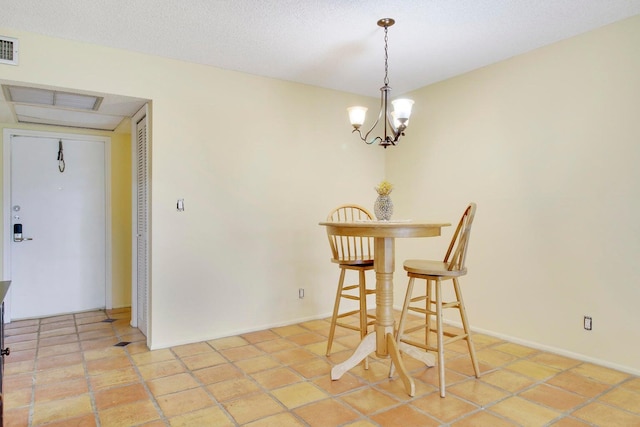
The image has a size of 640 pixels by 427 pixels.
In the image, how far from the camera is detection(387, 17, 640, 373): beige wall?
2684 millimetres

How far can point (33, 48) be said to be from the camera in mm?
2768

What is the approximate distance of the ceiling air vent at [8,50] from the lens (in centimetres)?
267

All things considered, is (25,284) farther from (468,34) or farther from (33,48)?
(468,34)

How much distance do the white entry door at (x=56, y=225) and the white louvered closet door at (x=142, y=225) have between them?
0.95m

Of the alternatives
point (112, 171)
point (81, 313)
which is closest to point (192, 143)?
point (112, 171)

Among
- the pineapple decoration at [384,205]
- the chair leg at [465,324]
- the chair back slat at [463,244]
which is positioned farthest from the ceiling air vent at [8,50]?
the chair leg at [465,324]

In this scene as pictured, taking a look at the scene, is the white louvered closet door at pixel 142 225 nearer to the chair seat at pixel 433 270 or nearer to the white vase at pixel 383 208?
the white vase at pixel 383 208

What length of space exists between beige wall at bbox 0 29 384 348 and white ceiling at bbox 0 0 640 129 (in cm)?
21

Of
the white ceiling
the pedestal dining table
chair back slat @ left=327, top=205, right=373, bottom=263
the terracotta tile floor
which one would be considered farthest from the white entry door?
the pedestal dining table

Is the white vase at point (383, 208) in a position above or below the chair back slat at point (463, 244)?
above

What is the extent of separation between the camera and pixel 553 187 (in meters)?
3.04

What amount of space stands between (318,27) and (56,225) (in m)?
3.53

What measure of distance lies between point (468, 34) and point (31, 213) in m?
4.51

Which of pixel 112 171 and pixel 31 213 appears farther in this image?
pixel 112 171
